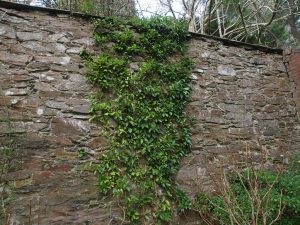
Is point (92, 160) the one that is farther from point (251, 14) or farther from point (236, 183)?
point (251, 14)

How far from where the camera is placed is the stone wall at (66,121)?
111 inches

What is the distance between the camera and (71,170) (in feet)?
9.75

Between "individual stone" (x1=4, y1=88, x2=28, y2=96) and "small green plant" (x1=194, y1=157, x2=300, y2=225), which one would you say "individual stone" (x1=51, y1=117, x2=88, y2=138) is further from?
"small green plant" (x1=194, y1=157, x2=300, y2=225)

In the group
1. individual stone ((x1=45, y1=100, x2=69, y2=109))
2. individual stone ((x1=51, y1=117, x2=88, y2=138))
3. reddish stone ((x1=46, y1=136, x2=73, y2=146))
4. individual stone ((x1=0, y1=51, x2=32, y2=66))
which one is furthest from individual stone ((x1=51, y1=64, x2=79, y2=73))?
reddish stone ((x1=46, y1=136, x2=73, y2=146))

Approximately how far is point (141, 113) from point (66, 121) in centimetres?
82

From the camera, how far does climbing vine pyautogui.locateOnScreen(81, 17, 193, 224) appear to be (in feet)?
10.3

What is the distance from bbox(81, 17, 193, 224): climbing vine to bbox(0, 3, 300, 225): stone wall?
141mm

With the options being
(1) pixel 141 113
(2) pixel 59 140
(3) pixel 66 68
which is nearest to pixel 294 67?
(1) pixel 141 113

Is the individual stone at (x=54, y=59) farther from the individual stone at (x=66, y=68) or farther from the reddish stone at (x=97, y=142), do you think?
the reddish stone at (x=97, y=142)

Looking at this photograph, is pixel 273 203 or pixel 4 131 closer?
pixel 4 131

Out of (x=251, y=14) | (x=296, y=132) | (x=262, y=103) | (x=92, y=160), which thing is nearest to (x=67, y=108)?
(x=92, y=160)

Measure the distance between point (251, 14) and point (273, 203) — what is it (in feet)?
19.6

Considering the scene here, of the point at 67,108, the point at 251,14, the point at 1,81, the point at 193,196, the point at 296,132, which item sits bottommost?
the point at 193,196

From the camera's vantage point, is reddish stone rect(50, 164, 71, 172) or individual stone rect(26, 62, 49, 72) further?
individual stone rect(26, 62, 49, 72)
